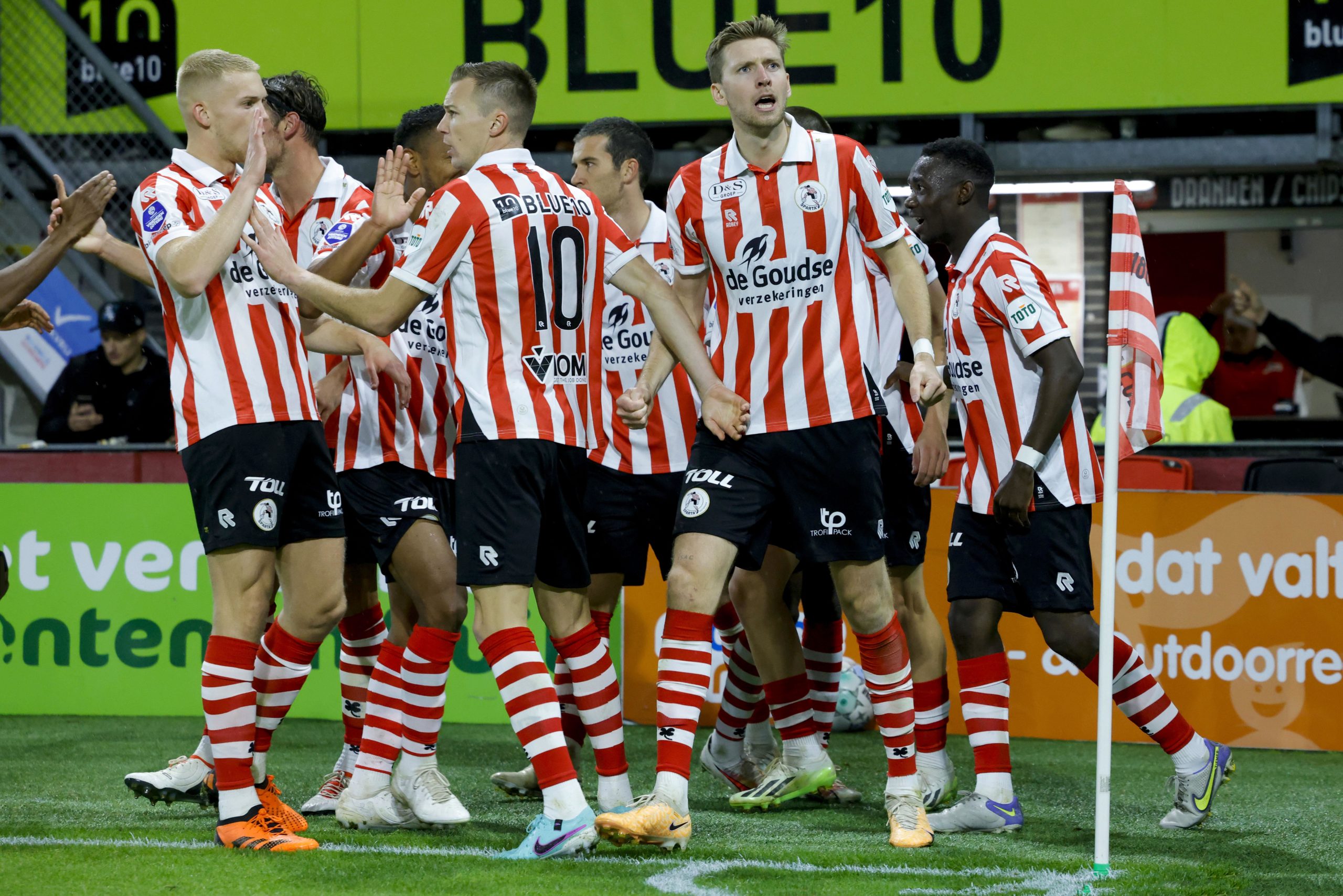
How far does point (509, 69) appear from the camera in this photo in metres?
4.27

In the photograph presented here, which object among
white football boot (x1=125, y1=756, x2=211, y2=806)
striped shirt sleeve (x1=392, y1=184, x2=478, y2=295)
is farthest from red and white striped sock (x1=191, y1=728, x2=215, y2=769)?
striped shirt sleeve (x1=392, y1=184, x2=478, y2=295)

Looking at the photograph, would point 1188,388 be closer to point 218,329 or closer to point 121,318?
point 121,318

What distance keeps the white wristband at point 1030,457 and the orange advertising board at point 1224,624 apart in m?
2.17

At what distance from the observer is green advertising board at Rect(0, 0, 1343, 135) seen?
10.0m

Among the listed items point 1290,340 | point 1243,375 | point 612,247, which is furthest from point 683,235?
point 1243,375

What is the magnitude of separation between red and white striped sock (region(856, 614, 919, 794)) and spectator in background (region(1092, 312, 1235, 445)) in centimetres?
444

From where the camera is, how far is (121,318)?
9.02m

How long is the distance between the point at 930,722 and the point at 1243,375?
24.9ft

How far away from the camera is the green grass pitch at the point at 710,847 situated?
3.70 meters

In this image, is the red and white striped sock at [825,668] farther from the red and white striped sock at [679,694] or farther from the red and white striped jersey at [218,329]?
the red and white striped jersey at [218,329]

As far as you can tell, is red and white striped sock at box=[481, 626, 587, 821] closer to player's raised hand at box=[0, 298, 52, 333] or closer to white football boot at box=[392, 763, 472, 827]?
white football boot at box=[392, 763, 472, 827]

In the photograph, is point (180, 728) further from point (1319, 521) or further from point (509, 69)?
point (1319, 521)

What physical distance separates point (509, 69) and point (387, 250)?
0.95 metres

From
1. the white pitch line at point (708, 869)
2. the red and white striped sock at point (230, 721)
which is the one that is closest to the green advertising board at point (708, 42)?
the red and white striped sock at point (230, 721)
